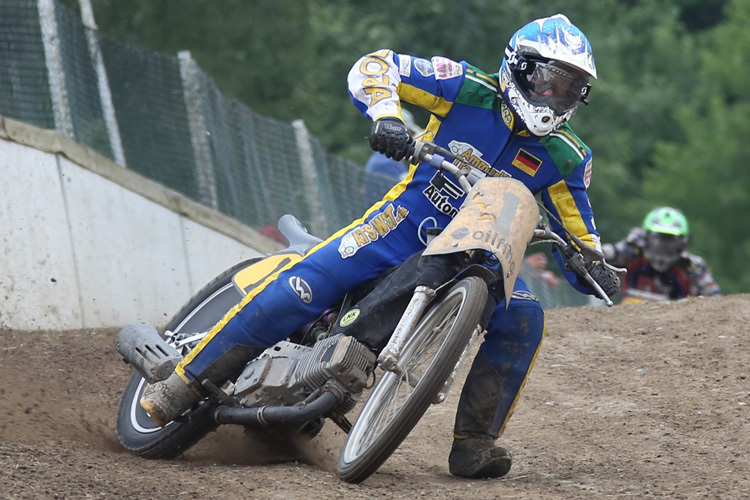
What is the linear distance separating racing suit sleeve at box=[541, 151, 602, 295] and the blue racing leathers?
62mm

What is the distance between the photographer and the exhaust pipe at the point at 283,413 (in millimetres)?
5160

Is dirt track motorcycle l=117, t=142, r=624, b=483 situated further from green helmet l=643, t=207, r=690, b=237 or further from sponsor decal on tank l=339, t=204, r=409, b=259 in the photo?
green helmet l=643, t=207, r=690, b=237

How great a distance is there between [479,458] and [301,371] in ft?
3.09

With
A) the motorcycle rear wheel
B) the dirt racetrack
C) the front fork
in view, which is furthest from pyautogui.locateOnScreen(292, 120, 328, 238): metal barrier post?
the front fork

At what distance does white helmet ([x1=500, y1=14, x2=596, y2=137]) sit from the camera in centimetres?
534

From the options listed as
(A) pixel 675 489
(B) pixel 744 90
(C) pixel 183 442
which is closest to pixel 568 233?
(A) pixel 675 489

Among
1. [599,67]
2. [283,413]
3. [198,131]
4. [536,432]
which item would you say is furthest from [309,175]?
[599,67]

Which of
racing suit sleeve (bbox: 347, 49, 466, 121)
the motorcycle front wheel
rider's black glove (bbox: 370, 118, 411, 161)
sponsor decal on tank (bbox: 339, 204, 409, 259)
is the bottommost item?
the motorcycle front wheel

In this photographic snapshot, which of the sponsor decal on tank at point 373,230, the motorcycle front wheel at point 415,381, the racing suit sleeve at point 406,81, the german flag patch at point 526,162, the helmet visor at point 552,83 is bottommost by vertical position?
the motorcycle front wheel at point 415,381

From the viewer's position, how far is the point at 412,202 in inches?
217

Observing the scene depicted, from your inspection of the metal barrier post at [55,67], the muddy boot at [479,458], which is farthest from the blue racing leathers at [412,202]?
the metal barrier post at [55,67]

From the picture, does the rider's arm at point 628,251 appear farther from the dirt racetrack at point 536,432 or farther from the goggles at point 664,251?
the dirt racetrack at point 536,432

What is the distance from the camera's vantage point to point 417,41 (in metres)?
28.2

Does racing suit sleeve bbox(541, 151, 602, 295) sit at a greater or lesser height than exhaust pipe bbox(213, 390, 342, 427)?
greater
